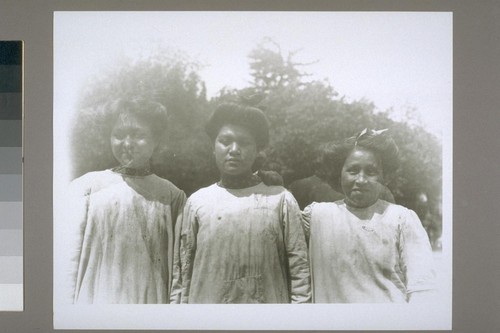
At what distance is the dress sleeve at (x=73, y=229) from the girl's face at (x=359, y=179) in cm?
131

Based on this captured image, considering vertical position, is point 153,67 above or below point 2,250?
above

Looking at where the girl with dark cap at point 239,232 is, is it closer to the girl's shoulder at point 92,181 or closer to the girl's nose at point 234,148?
the girl's nose at point 234,148

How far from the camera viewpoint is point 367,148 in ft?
11.5

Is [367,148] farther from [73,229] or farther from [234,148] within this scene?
[73,229]

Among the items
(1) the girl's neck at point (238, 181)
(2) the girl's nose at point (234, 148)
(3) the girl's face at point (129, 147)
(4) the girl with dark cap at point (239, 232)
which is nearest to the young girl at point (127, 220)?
(3) the girl's face at point (129, 147)

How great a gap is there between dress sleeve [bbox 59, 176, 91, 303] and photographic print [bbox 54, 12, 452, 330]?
0.01 metres

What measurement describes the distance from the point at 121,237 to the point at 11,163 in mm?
674

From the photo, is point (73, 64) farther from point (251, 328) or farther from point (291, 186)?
point (251, 328)

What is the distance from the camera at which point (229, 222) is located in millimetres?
3473

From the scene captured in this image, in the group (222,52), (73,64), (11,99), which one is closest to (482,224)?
(222,52)

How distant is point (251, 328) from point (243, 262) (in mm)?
358

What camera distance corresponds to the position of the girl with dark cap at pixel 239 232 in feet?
11.3

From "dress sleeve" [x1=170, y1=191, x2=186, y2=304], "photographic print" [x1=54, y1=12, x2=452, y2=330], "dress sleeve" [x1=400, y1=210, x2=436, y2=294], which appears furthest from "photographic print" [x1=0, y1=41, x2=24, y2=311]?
"dress sleeve" [x1=400, y1=210, x2=436, y2=294]

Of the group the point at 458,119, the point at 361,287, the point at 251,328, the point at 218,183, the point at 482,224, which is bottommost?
the point at 251,328
